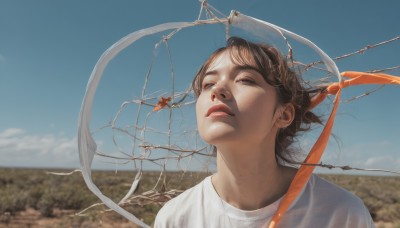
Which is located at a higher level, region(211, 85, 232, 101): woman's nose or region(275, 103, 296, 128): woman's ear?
region(211, 85, 232, 101): woman's nose

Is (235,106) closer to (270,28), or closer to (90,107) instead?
(270,28)

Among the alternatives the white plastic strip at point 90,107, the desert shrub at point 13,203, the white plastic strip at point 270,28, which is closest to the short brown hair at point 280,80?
the white plastic strip at point 270,28

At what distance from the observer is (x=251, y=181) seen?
207cm

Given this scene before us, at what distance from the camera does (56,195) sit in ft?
57.0

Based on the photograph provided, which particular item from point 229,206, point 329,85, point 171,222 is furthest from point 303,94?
point 171,222

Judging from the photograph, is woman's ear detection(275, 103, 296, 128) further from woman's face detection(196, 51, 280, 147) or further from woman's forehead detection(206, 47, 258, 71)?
woman's forehead detection(206, 47, 258, 71)

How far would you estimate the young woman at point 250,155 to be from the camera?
6.11 feet

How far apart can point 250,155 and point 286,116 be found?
35cm

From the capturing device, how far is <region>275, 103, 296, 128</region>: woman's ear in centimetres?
216

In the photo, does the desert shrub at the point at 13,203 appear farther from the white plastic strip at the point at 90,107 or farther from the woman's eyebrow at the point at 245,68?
the woman's eyebrow at the point at 245,68

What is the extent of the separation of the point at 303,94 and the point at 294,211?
2.32 ft

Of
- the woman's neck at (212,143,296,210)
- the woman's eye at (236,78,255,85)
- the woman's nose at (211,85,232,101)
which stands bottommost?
the woman's neck at (212,143,296,210)

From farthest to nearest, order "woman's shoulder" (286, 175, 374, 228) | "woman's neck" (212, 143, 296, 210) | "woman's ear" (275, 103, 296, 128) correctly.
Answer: "woman's ear" (275, 103, 296, 128)
"woman's neck" (212, 143, 296, 210)
"woman's shoulder" (286, 175, 374, 228)

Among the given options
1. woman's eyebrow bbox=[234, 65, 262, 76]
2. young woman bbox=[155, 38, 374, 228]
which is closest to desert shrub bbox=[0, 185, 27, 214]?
young woman bbox=[155, 38, 374, 228]
